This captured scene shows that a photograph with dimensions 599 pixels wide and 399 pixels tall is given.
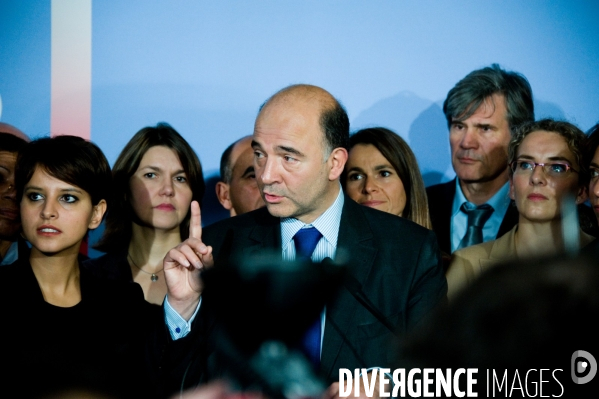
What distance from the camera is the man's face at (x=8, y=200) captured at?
9.68 ft

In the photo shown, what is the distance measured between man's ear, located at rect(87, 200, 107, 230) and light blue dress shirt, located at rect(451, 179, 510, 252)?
5.20 feet

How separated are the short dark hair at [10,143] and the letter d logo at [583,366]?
2710mm

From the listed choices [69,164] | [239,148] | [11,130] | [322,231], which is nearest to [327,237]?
[322,231]

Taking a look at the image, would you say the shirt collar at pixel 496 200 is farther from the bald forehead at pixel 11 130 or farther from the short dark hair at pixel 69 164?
the bald forehead at pixel 11 130

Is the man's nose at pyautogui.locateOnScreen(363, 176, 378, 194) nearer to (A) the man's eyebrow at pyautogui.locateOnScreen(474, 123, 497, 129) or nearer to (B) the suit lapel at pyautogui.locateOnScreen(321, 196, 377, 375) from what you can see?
(A) the man's eyebrow at pyautogui.locateOnScreen(474, 123, 497, 129)

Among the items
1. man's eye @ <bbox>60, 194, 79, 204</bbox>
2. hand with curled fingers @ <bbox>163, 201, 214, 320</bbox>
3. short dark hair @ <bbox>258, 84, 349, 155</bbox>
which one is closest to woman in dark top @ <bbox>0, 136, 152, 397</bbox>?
man's eye @ <bbox>60, 194, 79, 204</bbox>

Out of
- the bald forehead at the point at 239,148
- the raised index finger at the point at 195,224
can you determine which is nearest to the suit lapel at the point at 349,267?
the raised index finger at the point at 195,224

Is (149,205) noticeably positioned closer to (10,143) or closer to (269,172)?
(10,143)

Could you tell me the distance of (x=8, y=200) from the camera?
295 cm

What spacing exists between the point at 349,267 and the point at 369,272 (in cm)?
6

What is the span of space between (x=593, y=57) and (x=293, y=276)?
100 inches

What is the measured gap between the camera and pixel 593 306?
716 millimetres

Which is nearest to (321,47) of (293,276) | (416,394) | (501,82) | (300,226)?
(501,82)

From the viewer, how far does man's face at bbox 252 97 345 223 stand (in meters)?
2.30
